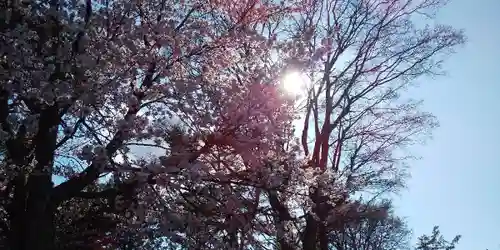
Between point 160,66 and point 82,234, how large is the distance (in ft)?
21.3

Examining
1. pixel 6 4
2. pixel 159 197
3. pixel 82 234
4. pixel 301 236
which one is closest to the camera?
pixel 6 4

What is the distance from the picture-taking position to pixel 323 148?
12.9 m

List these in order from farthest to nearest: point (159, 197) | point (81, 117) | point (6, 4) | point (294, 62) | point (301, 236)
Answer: point (301, 236)
point (294, 62)
point (159, 197)
point (81, 117)
point (6, 4)

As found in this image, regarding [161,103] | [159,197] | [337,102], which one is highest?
[337,102]

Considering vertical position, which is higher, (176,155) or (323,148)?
(323,148)

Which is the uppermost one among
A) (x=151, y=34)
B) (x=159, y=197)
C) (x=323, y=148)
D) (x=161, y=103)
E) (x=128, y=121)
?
(x=323, y=148)

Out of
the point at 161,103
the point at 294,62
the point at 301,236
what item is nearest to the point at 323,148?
the point at 301,236

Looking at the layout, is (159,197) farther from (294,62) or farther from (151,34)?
(294,62)

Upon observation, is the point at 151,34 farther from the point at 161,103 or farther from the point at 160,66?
the point at 161,103

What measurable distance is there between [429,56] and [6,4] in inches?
393

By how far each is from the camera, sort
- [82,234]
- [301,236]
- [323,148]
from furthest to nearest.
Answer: [323,148] → [82,234] → [301,236]

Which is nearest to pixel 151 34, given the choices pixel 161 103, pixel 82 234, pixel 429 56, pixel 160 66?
pixel 160 66

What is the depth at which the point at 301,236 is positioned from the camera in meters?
11.0

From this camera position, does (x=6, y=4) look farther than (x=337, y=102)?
No
